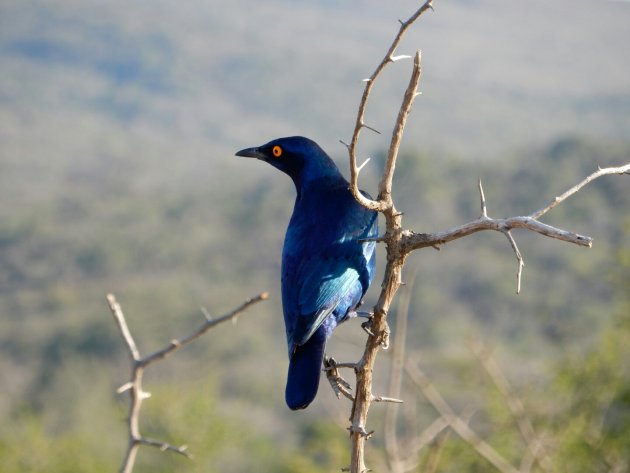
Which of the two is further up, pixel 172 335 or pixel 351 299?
pixel 351 299

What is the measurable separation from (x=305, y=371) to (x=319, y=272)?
0.55 metres

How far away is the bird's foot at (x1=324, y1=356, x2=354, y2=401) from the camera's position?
154 inches

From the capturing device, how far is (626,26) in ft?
429

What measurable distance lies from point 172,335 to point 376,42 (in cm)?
9474

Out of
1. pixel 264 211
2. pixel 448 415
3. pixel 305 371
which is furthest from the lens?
pixel 264 211

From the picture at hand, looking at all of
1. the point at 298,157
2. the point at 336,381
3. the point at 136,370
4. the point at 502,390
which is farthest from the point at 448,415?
the point at 136,370

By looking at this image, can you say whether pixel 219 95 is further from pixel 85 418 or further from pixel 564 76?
pixel 85 418

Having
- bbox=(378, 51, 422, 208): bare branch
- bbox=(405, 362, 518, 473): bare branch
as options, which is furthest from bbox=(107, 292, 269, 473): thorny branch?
bbox=(405, 362, 518, 473): bare branch

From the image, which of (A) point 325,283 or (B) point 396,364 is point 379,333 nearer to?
(A) point 325,283

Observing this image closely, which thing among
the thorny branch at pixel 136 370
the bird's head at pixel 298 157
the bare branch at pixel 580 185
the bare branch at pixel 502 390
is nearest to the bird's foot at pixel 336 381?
the thorny branch at pixel 136 370

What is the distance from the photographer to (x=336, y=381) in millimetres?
4055

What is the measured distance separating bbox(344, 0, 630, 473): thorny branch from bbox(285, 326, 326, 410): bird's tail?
0.47 m

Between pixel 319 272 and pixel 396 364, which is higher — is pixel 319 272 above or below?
above

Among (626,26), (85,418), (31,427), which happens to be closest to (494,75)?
(626,26)
